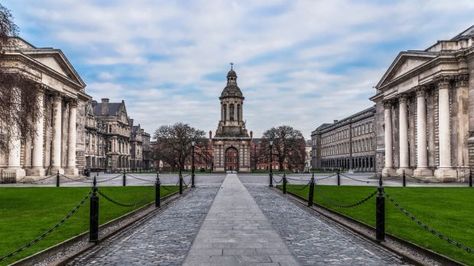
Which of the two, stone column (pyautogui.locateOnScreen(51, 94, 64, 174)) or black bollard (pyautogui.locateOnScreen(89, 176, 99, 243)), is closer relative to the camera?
black bollard (pyautogui.locateOnScreen(89, 176, 99, 243))

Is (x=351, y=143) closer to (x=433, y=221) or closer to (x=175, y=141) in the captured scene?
(x=175, y=141)

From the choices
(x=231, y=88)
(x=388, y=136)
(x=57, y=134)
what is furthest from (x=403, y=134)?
(x=231, y=88)

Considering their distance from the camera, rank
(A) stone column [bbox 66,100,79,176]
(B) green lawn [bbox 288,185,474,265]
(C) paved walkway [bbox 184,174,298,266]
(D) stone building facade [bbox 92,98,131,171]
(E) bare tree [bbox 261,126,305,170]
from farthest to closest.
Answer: (D) stone building facade [bbox 92,98,131,171] → (E) bare tree [bbox 261,126,305,170] → (A) stone column [bbox 66,100,79,176] → (B) green lawn [bbox 288,185,474,265] → (C) paved walkway [bbox 184,174,298,266]

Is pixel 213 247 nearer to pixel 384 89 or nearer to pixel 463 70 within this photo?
pixel 463 70

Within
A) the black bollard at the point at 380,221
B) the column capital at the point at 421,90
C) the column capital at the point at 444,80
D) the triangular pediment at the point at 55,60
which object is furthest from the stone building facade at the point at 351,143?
the black bollard at the point at 380,221

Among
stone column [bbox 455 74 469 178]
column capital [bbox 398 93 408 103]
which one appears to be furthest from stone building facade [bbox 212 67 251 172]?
stone column [bbox 455 74 469 178]

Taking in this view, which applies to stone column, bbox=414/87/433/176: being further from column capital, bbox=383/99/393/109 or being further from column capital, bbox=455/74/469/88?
column capital, bbox=383/99/393/109

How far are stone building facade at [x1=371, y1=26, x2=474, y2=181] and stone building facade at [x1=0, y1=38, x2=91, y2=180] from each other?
33895 millimetres

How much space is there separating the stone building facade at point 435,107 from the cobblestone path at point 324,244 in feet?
101

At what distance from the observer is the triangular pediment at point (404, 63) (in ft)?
146

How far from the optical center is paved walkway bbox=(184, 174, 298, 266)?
28.8 ft

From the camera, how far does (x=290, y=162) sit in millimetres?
103000

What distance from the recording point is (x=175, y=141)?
3844 inches

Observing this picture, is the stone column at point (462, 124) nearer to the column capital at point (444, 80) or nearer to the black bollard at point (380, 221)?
the column capital at point (444, 80)
